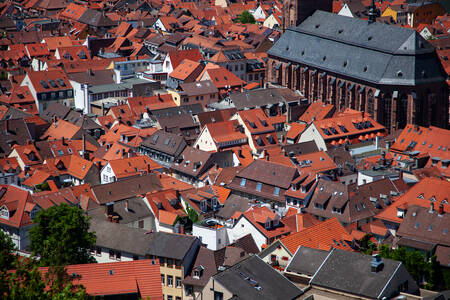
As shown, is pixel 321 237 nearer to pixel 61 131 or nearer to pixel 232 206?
pixel 232 206

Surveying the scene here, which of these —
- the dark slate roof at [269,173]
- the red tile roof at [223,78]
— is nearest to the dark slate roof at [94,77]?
the red tile roof at [223,78]

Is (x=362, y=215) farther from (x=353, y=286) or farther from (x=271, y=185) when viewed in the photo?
(x=353, y=286)

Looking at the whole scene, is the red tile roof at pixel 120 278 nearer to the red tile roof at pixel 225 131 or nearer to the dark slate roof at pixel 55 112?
the red tile roof at pixel 225 131

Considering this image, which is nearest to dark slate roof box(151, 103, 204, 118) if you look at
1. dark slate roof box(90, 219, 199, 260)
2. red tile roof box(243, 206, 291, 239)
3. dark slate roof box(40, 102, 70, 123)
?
dark slate roof box(40, 102, 70, 123)

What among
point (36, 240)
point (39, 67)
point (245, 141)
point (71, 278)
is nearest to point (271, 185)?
point (245, 141)

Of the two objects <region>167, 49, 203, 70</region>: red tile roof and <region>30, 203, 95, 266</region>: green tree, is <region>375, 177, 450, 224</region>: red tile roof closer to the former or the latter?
<region>30, 203, 95, 266</region>: green tree

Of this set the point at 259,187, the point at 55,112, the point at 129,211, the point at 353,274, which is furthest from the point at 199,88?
the point at 353,274
